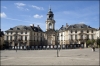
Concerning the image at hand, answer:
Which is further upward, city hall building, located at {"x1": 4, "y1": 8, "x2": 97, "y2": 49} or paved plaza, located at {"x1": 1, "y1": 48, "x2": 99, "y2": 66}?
city hall building, located at {"x1": 4, "y1": 8, "x2": 97, "y2": 49}

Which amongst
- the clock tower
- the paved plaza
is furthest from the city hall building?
the paved plaza

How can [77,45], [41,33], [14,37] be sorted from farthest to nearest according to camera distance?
[41,33] → [14,37] → [77,45]

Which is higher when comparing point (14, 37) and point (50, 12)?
point (50, 12)

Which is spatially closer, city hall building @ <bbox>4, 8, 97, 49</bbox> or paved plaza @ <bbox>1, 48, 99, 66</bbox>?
paved plaza @ <bbox>1, 48, 99, 66</bbox>

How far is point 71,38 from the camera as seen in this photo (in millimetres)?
81438

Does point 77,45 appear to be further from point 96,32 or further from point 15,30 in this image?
point 15,30

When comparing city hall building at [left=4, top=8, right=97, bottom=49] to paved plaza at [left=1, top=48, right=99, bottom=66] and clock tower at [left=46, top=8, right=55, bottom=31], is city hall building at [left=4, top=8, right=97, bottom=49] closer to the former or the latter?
clock tower at [left=46, top=8, right=55, bottom=31]

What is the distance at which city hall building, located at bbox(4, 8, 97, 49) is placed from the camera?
3147 inches

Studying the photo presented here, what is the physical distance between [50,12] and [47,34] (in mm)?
12235

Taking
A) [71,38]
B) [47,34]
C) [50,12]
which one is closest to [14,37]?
[47,34]

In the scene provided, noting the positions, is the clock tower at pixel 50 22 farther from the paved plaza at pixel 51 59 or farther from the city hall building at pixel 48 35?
the paved plaza at pixel 51 59

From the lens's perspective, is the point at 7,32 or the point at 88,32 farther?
the point at 7,32

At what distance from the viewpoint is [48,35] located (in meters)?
88.2

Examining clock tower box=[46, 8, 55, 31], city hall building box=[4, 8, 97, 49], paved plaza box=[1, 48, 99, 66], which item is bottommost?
paved plaza box=[1, 48, 99, 66]
